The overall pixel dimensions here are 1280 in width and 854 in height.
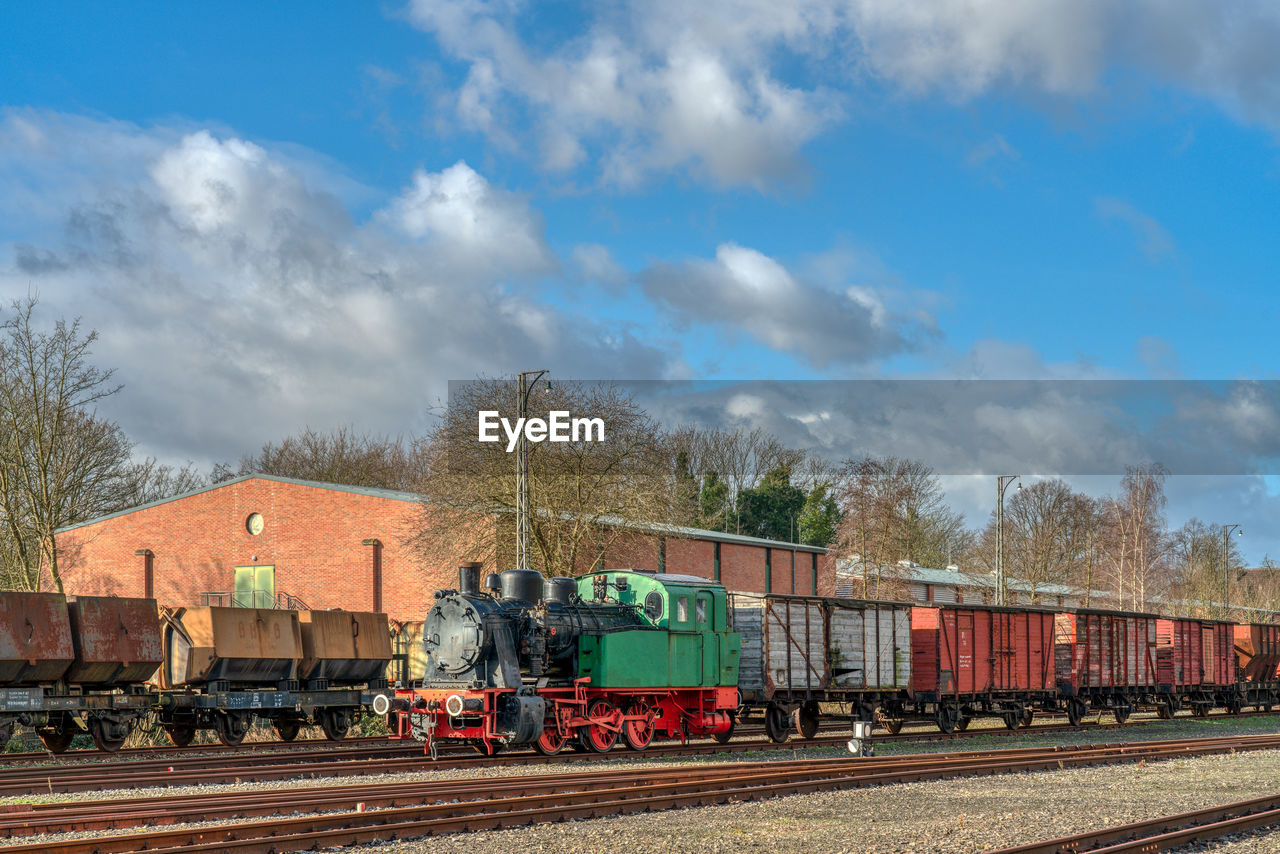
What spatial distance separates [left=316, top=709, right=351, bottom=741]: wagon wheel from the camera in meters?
25.4

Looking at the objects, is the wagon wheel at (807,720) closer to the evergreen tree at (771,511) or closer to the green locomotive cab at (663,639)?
the green locomotive cab at (663,639)

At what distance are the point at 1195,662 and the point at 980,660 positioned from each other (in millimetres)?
12081

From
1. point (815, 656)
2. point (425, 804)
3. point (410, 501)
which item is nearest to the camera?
point (425, 804)

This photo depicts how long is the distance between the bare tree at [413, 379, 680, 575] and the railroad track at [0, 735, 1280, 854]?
20.2 meters

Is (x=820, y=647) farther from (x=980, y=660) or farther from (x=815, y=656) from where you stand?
(x=980, y=660)

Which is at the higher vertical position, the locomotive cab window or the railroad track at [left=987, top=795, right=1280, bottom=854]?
the locomotive cab window

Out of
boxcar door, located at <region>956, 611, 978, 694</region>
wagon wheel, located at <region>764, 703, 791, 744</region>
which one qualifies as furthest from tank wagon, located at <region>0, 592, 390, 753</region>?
boxcar door, located at <region>956, 611, 978, 694</region>

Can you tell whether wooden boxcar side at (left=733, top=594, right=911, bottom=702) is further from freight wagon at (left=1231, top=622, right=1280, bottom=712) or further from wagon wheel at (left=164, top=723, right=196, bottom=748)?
freight wagon at (left=1231, top=622, right=1280, bottom=712)

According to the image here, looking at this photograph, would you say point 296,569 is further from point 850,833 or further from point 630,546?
point 850,833

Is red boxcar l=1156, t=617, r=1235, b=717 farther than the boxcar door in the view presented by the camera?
Yes

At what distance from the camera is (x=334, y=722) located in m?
25.5

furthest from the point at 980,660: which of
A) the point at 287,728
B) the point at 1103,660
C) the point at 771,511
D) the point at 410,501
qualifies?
the point at 771,511

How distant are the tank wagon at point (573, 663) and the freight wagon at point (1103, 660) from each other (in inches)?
516

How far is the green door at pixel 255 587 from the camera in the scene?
146ft
